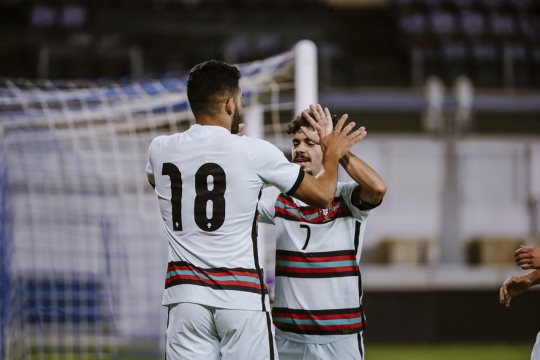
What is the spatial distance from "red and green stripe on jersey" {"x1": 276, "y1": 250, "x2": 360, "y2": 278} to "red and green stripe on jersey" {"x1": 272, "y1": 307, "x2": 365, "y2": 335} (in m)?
0.12

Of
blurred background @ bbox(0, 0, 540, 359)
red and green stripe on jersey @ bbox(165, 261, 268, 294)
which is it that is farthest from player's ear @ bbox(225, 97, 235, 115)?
blurred background @ bbox(0, 0, 540, 359)

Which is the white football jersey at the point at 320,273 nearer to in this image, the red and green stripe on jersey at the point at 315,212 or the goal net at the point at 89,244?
the red and green stripe on jersey at the point at 315,212

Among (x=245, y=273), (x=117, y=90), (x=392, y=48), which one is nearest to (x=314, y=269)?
(x=245, y=273)

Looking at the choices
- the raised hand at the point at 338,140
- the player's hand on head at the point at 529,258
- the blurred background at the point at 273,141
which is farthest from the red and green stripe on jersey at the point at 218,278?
the blurred background at the point at 273,141

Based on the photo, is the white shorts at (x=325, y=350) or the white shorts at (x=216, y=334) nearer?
the white shorts at (x=216, y=334)

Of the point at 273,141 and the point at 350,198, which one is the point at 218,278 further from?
the point at 273,141

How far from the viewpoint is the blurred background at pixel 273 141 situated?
6.30 m

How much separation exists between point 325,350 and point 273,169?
2.49ft

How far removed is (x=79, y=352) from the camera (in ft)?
25.6

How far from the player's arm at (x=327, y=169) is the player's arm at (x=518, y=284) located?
2.79ft

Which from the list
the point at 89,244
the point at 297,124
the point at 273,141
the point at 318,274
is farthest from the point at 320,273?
the point at 273,141

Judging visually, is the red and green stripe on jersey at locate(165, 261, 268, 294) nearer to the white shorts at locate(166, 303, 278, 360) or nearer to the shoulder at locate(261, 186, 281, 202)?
the white shorts at locate(166, 303, 278, 360)

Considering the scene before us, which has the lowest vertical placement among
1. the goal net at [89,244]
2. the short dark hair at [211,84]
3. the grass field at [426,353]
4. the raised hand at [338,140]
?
the grass field at [426,353]

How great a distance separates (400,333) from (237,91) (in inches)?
279
